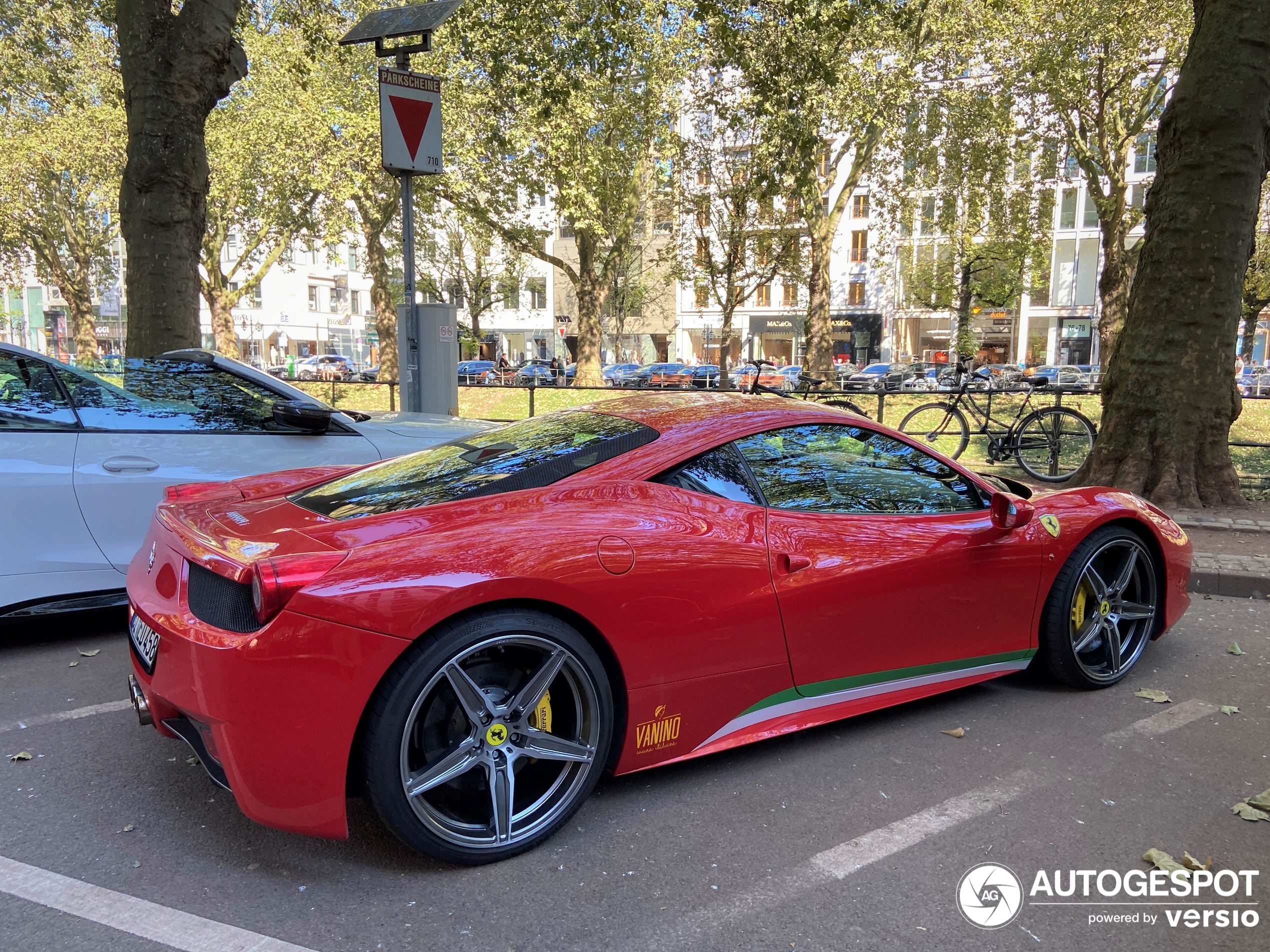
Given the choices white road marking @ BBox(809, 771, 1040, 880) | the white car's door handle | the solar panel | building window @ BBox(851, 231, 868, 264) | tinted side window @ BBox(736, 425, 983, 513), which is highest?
building window @ BBox(851, 231, 868, 264)

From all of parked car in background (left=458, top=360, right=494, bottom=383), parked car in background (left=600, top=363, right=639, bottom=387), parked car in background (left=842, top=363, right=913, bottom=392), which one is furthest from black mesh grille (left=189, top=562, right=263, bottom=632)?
parked car in background (left=600, top=363, right=639, bottom=387)

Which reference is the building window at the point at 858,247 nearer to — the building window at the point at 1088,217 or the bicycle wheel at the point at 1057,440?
the building window at the point at 1088,217

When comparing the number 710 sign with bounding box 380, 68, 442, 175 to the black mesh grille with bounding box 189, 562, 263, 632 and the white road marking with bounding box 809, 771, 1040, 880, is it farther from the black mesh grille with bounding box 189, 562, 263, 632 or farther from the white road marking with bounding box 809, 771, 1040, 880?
the white road marking with bounding box 809, 771, 1040, 880

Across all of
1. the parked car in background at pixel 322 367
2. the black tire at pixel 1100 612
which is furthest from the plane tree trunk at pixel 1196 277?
the parked car in background at pixel 322 367

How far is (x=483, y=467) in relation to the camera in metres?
2.97

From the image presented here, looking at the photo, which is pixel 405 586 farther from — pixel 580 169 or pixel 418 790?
pixel 580 169

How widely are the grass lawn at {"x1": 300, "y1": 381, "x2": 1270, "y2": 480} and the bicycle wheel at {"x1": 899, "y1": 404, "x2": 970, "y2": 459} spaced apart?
10cm

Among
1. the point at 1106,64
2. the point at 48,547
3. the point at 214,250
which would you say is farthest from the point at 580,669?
the point at 214,250

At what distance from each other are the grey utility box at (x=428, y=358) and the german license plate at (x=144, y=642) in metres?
4.25

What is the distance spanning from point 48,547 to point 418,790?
2.66 metres

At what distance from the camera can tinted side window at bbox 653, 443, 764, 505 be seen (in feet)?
9.48

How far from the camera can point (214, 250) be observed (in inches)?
1134
